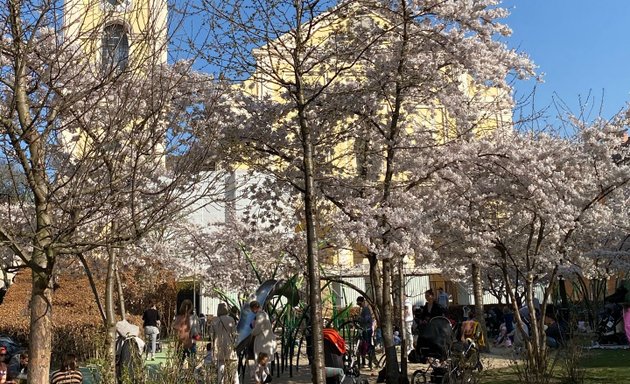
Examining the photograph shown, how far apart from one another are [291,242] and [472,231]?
15.7 ft

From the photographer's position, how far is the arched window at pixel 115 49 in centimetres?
663

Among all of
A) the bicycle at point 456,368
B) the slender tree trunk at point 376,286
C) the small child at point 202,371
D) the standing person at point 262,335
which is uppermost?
the slender tree trunk at point 376,286

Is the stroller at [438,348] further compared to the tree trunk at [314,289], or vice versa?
the stroller at [438,348]

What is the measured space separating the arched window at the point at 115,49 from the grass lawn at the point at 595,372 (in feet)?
23.7

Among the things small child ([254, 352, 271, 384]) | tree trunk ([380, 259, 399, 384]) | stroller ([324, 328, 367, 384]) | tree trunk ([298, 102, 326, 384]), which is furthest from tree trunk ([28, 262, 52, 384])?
tree trunk ([380, 259, 399, 384])

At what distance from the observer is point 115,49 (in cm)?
661

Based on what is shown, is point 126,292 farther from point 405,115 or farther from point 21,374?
point 405,115

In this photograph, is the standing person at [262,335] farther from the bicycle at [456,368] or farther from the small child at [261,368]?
the bicycle at [456,368]

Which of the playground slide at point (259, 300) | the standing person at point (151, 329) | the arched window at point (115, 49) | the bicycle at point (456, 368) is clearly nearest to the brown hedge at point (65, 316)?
the standing person at point (151, 329)

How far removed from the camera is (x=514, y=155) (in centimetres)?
1160

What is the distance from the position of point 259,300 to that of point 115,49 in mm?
8547

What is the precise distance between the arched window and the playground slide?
5.50 metres

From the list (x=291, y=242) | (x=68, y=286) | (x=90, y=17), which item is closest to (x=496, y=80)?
(x=291, y=242)

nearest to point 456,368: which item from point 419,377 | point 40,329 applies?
point 419,377
